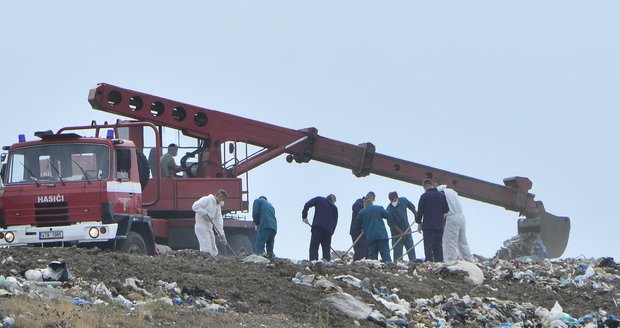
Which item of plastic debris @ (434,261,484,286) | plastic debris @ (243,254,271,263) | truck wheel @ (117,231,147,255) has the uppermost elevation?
truck wheel @ (117,231,147,255)

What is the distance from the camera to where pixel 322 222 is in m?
24.4

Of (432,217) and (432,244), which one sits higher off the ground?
(432,217)

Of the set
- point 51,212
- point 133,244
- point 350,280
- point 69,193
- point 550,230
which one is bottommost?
point 350,280

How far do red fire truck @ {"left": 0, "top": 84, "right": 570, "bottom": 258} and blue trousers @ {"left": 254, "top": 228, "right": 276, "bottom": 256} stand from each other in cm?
159

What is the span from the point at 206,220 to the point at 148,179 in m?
1.24

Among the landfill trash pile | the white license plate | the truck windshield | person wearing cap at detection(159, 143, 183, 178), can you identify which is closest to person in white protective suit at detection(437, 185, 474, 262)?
the landfill trash pile

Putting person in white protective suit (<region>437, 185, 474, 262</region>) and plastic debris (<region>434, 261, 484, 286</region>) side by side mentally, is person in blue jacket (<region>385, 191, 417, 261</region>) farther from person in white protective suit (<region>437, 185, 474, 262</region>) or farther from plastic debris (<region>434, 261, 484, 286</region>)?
plastic debris (<region>434, 261, 484, 286</region>)

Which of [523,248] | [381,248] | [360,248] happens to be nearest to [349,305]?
[381,248]

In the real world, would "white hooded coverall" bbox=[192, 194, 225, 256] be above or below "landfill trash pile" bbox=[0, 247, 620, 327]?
above

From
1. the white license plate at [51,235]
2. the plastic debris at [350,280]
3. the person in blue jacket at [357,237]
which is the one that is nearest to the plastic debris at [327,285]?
the plastic debris at [350,280]

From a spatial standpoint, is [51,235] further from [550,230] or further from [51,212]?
[550,230]

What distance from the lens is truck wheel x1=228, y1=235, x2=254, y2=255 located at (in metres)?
27.3

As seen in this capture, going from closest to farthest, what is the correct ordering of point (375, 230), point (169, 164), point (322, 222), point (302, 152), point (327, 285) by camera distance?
point (327, 285) → point (322, 222) → point (375, 230) → point (169, 164) → point (302, 152)

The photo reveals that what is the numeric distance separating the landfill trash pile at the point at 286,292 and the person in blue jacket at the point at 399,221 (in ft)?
15.4
